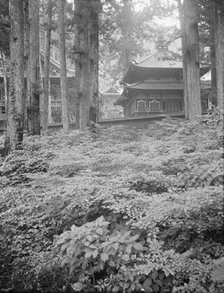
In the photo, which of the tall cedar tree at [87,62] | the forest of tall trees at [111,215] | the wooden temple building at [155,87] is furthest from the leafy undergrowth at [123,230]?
the wooden temple building at [155,87]

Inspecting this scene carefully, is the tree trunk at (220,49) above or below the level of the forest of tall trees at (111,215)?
above

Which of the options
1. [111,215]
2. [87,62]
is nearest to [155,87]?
[87,62]

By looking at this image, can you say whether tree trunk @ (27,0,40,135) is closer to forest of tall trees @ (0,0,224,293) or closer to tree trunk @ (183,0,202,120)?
forest of tall trees @ (0,0,224,293)

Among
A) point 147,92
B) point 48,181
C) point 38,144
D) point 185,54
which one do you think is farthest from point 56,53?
point 48,181

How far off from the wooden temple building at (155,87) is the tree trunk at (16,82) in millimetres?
15351

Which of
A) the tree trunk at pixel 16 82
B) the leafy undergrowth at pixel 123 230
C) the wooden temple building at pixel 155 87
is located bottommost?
the leafy undergrowth at pixel 123 230

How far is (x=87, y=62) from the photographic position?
10719 mm

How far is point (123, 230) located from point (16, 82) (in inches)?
207

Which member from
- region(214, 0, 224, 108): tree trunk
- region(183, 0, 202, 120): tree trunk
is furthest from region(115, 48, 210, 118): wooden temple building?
region(183, 0, 202, 120): tree trunk

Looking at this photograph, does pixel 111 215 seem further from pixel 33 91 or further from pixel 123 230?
pixel 33 91

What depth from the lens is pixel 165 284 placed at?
2.90 m

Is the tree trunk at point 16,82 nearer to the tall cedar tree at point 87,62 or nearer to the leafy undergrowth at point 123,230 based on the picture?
the leafy undergrowth at point 123,230

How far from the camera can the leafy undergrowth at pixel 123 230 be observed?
9.15 feet

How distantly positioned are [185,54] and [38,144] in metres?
6.44
